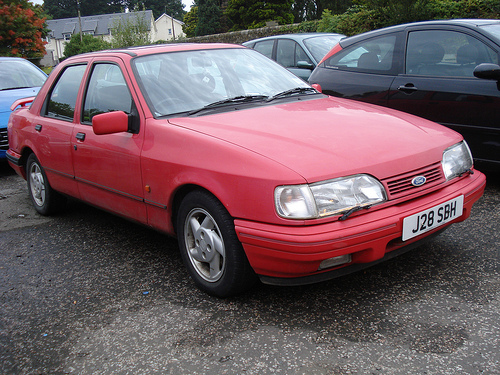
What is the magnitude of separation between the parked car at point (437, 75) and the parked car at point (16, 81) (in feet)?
15.5

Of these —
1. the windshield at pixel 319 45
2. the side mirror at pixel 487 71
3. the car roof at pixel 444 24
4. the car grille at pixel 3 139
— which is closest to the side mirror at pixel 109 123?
the side mirror at pixel 487 71

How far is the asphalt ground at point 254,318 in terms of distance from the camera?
2.31 meters

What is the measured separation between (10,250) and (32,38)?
25109 millimetres

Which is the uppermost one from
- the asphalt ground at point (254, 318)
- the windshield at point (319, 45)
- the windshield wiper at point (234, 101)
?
the windshield at point (319, 45)

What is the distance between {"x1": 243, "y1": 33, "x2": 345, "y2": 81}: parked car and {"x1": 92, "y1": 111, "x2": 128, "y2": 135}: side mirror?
17.9ft

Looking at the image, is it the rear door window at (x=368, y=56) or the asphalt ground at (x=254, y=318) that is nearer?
the asphalt ground at (x=254, y=318)

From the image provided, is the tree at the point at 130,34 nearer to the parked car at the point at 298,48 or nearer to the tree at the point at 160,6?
the parked car at the point at 298,48

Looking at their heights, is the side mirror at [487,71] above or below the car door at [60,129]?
above

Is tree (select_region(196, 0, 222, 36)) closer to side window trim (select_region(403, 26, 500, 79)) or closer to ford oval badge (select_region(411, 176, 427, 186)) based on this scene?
side window trim (select_region(403, 26, 500, 79))

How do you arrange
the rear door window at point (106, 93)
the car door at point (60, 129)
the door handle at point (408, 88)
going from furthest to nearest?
the door handle at point (408, 88), the car door at point (60, 129), the rear door window at point (106, 93)

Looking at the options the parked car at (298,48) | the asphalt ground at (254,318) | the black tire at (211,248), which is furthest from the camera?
the parked car at (298,48)

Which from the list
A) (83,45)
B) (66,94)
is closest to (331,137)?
(66,94)

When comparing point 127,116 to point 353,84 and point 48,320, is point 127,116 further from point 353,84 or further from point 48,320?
point 353,84

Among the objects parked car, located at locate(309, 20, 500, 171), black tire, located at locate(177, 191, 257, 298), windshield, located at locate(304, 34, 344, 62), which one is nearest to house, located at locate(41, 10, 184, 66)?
windshield, located at locate(304, 34, 344, 62)
